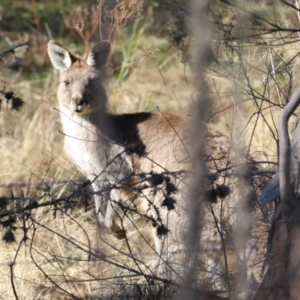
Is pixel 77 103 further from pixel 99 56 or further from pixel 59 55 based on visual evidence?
pixel 59 55

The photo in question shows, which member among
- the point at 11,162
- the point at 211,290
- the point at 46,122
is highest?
the point at 46,122

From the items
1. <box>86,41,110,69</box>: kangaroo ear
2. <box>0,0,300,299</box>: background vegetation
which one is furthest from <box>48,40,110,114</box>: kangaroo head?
<box>0,0,300,299</box>: background vegetation

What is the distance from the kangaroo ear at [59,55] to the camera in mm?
6904

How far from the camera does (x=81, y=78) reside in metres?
6.90

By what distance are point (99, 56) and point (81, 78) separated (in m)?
0.25

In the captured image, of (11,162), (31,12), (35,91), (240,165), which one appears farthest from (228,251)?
(31,12)

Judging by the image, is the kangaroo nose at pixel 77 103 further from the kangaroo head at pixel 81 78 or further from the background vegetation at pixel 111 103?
the background vegetation at pixel 111 103

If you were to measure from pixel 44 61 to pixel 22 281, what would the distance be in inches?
253

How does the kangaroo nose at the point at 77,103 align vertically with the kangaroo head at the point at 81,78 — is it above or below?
below

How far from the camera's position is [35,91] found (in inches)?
420

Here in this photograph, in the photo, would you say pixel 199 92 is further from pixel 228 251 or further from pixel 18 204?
pixel 228 251

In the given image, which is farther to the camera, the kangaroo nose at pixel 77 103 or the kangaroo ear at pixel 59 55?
the kangaroo ear at pixel 59 55

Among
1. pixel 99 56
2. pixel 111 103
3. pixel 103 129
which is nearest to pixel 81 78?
pixel 99 56

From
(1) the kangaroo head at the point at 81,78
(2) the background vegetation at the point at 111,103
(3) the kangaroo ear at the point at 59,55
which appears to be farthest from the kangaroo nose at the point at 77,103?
(3) the kangaroo ear at the point at 59,55
